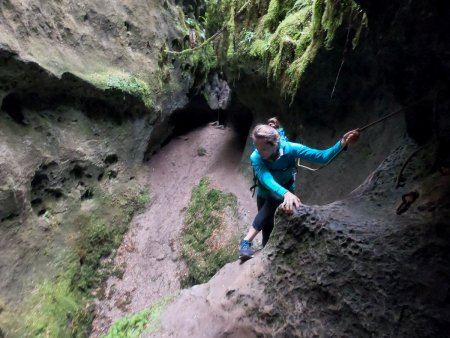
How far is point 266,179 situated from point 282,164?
1.03 ft

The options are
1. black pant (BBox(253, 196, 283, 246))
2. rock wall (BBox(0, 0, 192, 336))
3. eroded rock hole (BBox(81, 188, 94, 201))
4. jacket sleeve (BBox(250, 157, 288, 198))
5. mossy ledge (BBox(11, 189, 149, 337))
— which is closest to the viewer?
jacket sleeve (BBox(250, 157, 288, 198))

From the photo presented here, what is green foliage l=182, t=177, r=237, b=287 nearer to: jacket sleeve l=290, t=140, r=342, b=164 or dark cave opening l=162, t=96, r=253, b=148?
dark cave opening l=162, t=96, r=253, b=148

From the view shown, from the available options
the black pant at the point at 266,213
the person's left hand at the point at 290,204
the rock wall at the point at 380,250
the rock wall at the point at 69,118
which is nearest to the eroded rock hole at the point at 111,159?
the rock wall at the point at 69,118

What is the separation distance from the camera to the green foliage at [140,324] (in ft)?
14.9

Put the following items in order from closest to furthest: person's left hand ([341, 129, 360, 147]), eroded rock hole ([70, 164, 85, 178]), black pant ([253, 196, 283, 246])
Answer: person's left hand ([341, 129, 360, 147])
black pant ([253, 196, 283, 246])
eroded rock hole ([70, 164, 85, 178])

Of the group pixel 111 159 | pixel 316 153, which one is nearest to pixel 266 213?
pixel 316 153

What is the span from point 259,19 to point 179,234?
4.55 metres

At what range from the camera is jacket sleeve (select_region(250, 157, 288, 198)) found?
367 centimetres

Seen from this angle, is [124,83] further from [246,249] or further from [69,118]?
[246,249]

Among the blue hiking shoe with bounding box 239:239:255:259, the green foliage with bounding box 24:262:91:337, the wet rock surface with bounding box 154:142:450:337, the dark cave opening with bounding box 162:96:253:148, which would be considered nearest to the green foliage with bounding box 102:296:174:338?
the wet rock surface with bounding box 154:142:450:337

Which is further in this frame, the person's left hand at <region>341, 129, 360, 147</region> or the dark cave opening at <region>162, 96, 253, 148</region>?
the dark cave opening at <region>162, 96, 253, 148</region>

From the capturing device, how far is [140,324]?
4.66 m

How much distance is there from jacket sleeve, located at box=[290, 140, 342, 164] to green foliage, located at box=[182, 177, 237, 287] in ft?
10.2

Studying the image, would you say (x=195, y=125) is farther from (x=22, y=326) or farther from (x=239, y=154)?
(x=22, y=326)
